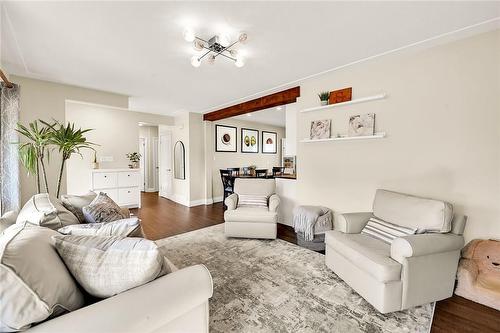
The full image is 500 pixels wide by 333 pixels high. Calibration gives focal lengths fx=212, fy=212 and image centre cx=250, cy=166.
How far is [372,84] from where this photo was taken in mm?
2775

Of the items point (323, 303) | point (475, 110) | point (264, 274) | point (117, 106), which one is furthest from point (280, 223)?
point (117, 106)

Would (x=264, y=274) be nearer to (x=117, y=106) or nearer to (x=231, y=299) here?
(x=231, y=299)

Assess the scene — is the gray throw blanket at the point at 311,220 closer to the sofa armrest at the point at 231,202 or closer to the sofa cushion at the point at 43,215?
the sofa armrest at the point at 231,202

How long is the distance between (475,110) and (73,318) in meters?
3.34

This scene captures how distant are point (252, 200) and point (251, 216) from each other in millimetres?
495

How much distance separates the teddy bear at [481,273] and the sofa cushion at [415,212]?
44 centimetres

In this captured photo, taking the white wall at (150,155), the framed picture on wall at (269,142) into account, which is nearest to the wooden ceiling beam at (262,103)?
the framed picture on wall at (269,142)

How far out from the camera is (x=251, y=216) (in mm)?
3213

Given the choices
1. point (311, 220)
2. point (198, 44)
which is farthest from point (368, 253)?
point (198, 44)

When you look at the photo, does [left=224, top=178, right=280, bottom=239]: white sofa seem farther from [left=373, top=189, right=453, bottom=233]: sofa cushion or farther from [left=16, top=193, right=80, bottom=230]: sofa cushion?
[left=16, top=193, right=80, bottom=230]: sofa cushion

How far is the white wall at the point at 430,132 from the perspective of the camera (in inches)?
80.5

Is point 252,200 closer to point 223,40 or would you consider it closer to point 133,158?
point 223,40

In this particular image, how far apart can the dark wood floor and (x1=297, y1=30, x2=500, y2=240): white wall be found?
2.35ft

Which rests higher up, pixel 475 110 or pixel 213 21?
pixel 213 21
